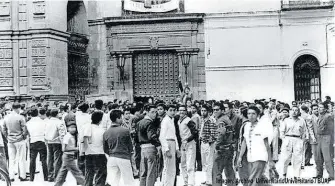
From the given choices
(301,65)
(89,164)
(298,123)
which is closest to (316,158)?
(298,123)

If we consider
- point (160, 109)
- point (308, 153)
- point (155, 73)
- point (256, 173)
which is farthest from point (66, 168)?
point (155, 73)

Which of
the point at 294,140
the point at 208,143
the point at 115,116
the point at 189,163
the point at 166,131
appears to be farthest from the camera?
the point at 294,140

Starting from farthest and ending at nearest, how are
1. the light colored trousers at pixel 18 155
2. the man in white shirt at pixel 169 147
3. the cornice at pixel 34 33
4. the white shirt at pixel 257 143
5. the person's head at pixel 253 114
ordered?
the cornice at pixel 34 33, the light colored trousers at pixel 18 155, the man in white shirt at pixel 169 147, the person's head at pixel 253 114, the white shirt at pixel 257 143

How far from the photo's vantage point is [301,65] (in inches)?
930

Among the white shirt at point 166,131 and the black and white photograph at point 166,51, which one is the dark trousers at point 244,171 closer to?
the white shirt at point 166,131

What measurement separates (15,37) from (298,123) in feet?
45.0

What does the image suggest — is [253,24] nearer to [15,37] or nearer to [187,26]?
[187,26]

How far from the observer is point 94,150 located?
9586 mm

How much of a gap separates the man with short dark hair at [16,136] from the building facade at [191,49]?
9.18 metres

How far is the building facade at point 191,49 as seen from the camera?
75.6 ft

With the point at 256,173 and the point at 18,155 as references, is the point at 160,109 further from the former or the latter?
the point at 18,155

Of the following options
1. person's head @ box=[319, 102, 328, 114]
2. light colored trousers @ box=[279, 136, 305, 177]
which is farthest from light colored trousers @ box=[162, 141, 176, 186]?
person's head @ box=[319, 102, 328, 114]

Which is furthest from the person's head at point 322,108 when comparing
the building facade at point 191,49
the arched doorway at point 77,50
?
the arched doorway at point 77,50

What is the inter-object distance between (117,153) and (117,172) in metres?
0.35
